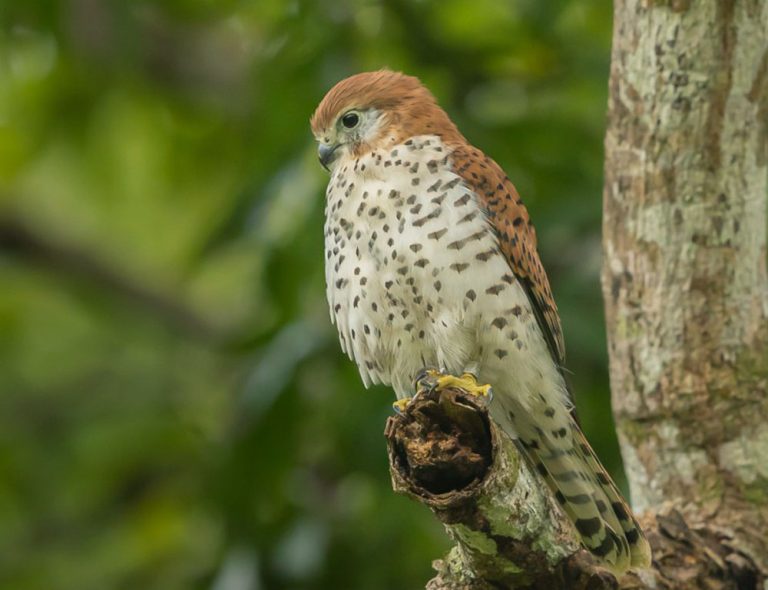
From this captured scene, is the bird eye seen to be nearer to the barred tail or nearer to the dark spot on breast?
the dark spot on breast

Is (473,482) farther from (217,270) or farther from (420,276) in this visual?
(217,270)

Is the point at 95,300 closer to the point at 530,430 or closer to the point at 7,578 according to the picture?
the point at 7,578

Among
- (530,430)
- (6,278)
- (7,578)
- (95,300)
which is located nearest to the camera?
(530,430)

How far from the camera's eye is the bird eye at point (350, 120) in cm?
488

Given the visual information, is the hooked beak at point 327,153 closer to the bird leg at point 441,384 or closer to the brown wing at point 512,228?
the brown wing at point 512,228

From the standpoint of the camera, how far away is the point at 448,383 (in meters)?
3.83

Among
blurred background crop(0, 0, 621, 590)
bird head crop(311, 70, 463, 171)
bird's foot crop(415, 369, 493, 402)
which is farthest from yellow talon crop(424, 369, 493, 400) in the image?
blurred background crop(0, 0, 621, 590)

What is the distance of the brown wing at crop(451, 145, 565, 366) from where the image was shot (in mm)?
4586

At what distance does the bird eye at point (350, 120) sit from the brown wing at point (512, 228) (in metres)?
0.39

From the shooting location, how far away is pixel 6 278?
8.97m

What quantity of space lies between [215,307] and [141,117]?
1.38 m

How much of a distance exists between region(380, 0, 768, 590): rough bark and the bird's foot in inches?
29.6

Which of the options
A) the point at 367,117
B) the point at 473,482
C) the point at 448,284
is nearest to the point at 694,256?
the point at 448,284

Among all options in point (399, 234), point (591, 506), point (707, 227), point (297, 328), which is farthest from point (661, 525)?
point (297, 328)
